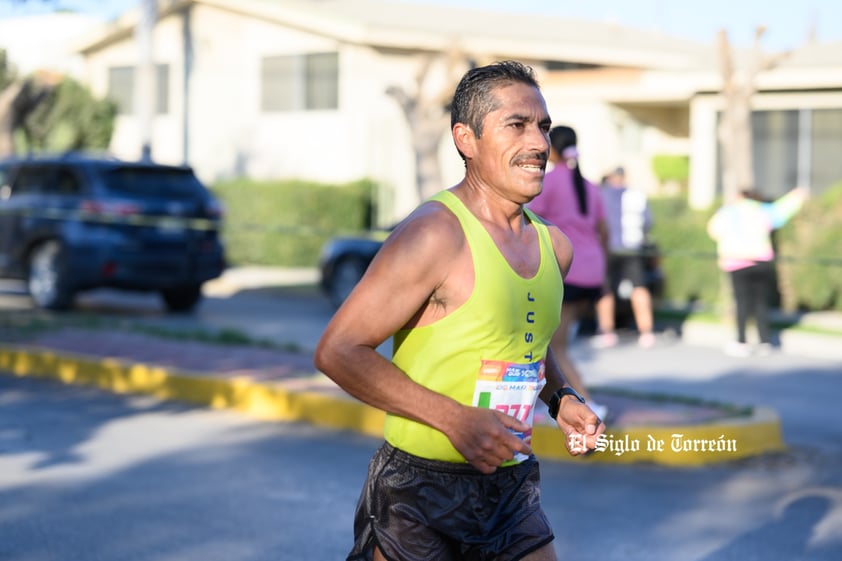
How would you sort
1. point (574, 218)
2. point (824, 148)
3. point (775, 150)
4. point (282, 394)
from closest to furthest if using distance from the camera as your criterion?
point (574, 218) < point (282, 394) < point (824, 148) < point (775, 150)

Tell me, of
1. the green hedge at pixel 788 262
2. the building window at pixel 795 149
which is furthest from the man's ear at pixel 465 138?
the building window at pixel 795 149

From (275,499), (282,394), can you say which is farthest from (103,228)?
Answer: (275,499)

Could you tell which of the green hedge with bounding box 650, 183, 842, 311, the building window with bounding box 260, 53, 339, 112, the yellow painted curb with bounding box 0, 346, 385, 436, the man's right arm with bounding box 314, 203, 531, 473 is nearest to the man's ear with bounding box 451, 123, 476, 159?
the man's right arm with bounding box 314, 203, 531, 473

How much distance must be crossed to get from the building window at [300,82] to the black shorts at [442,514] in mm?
25312

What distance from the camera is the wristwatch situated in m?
3.55

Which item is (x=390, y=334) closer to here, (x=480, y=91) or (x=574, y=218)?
(x=480, y=91)

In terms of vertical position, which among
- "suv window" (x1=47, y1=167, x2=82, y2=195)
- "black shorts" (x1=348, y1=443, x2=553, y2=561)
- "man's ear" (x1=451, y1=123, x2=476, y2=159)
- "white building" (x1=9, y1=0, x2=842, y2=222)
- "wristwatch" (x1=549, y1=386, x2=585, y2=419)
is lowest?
"black shorts" (x1=348, y1=443, x2=553, y2=561)

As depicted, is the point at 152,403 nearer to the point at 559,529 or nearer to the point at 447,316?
the point at 559,529

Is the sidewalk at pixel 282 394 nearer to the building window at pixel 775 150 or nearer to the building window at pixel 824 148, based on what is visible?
the building window at pixel 824 148

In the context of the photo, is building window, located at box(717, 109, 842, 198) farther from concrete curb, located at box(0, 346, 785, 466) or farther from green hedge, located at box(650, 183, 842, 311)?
concrete curb, located at box(0, 346, 785, 466)

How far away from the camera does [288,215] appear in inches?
974

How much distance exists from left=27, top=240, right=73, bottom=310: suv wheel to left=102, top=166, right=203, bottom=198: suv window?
3.30 ft

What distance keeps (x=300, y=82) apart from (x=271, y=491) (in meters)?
22.5

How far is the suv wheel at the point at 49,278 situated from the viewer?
15578mm
